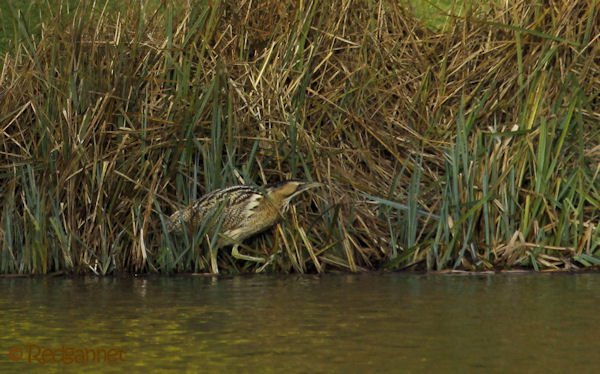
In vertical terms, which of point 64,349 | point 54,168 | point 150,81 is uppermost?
point 150,81

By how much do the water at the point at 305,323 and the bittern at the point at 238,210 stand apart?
1.55 ft

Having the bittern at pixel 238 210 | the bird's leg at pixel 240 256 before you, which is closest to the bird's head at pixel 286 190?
the bittern at pixel 238 210

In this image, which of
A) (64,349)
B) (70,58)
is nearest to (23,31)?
(70,58)

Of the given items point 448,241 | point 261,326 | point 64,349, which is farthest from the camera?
point 448,241

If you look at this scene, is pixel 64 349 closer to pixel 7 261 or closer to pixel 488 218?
pixel 7 261

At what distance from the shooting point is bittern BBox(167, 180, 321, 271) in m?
10.6

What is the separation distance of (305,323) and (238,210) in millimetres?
2636

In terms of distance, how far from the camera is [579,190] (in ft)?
35.1

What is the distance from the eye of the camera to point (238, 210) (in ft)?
35.3

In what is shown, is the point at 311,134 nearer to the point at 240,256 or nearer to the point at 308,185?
the point at 308,185

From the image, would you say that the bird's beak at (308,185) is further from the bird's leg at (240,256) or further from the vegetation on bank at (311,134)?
the bird's leg at (240,256)

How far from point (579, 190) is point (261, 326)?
3.54 meters

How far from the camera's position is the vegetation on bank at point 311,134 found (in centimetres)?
1064
